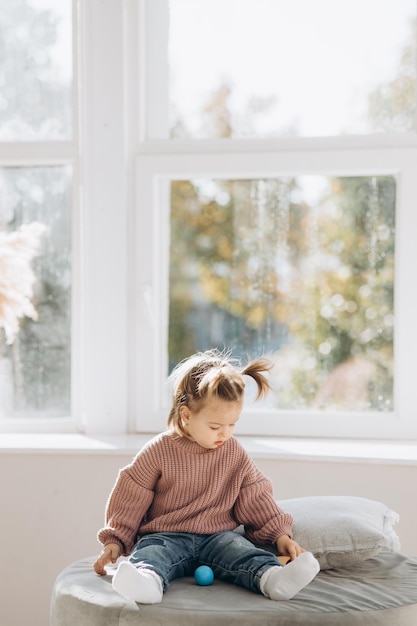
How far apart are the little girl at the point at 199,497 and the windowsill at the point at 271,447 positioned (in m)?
0.43

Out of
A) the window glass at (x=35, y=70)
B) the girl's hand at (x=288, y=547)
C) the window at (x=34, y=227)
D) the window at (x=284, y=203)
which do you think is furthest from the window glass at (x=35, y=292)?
the girl's hand at (x=288, y=547)

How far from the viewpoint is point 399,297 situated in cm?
264

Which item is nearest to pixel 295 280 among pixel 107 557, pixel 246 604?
pixel 107 557

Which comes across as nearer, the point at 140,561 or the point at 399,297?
the point at 140,561

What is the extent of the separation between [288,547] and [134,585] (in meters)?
0.40

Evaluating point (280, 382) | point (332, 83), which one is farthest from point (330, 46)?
point (280, 382)

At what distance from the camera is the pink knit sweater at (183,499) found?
77.6 inches

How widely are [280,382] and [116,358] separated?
506mm

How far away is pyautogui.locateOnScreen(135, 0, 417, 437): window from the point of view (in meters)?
2.69

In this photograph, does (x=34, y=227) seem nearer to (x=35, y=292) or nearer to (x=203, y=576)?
(x=35, y=292)

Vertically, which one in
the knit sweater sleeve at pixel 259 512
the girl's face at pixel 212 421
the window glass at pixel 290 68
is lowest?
the knit sweater sleeve at pixel 259 512

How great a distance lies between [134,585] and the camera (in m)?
1.66

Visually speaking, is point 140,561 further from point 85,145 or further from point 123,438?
point 85,145

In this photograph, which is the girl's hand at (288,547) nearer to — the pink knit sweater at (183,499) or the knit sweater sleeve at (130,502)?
the pink knit sweater at (183,499)
